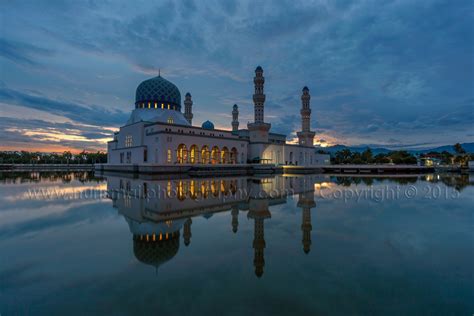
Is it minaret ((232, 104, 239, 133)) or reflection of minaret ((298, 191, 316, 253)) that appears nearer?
Answer: reflection of minaret ((298, 191, 316, 253))

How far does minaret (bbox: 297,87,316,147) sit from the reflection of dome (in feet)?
171

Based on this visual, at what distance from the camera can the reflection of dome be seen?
4.03 m

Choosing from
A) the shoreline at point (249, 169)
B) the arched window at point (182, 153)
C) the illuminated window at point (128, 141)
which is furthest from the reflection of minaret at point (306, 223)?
the illuminated window at point (128, 141)

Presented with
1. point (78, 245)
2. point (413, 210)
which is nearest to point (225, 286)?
point (78, 245)

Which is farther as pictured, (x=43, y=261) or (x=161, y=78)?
(x=161, y=78)

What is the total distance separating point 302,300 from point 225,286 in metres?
0.86

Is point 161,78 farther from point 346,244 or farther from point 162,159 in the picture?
point 346,244

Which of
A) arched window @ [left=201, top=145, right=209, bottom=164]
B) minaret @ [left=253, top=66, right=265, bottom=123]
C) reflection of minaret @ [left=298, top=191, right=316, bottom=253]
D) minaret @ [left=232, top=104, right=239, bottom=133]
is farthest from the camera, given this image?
minaret @ [left=232, top=104, right=239, bottom=133]

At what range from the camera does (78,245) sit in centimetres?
473

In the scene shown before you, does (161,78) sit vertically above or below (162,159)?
above

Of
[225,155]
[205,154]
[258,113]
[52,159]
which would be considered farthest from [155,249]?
[52,159]

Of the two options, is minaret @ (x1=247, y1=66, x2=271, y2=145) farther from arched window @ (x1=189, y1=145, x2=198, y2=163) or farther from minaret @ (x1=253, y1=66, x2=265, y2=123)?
arched window @ (x1=189, y1=145, x2=198, y2=163)

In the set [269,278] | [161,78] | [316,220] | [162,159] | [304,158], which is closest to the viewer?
[269,278]

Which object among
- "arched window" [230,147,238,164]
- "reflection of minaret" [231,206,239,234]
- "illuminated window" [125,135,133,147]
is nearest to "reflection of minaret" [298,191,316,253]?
"reflection of minaret" [231,206,239,234]
